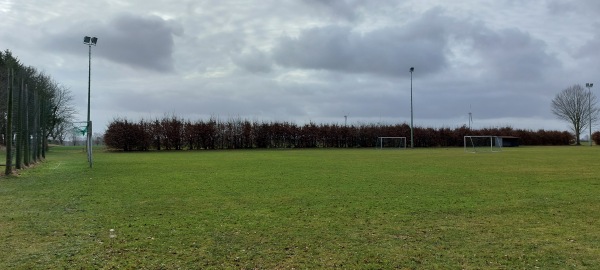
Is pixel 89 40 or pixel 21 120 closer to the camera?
pixel 21 120

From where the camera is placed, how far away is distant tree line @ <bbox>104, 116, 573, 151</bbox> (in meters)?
54.9

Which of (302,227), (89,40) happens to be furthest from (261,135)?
(302,227)

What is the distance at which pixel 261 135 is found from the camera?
209 ft

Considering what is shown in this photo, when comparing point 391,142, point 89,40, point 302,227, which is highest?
point 89,40

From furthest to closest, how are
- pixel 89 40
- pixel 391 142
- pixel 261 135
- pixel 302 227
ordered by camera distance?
pixel 391 142 → pixel 261 135 → pixel 89 40 → pixel 302 227

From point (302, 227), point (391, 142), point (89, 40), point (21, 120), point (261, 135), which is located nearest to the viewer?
point (302, 227)

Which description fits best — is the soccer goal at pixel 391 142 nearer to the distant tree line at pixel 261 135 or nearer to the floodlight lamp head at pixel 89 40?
the distant tree line at pixel 261 135

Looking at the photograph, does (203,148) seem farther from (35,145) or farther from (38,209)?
(38,209)

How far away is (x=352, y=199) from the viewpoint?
1085 cm

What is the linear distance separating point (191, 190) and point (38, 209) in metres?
4.06

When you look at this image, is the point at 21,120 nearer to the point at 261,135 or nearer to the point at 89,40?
the point at 89,40

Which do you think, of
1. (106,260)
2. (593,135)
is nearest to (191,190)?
(106,260)

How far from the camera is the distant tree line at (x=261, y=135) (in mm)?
54938

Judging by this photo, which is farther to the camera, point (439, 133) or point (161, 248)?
point (439, 133)
